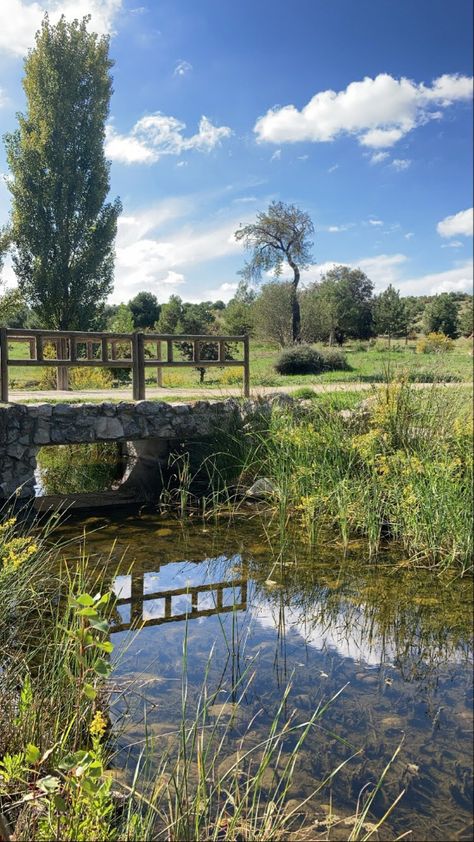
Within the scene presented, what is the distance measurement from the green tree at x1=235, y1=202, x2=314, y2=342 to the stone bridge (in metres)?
12.6

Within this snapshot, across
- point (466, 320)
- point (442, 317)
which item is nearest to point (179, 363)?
A: point (442, 317)

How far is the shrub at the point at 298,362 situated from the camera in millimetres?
14539

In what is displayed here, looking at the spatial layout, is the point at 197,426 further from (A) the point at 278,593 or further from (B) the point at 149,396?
(A) the point at 278,593

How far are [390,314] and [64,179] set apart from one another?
56.5 feet

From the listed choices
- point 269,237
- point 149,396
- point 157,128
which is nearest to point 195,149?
point 157,128

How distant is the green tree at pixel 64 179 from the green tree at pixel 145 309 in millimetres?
12493

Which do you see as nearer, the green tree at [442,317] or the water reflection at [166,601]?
the water reflection at [166,601]

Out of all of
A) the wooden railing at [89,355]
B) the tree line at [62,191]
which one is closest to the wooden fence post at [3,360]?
the wooden railing at [89,355]

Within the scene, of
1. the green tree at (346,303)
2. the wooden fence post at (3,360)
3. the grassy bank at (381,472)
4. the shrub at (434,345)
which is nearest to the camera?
the grassy bank at (381,472)

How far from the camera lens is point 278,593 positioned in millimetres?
4059

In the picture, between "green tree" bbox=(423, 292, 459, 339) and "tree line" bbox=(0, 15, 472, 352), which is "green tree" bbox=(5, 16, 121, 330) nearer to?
"tree line" bbox=(0, 15, 472, 352)

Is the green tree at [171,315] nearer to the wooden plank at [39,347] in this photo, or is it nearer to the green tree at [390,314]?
the green tree at [390,314]

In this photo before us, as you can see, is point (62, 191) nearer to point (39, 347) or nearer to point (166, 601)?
point (39, 347)

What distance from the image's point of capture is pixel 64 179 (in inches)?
464
